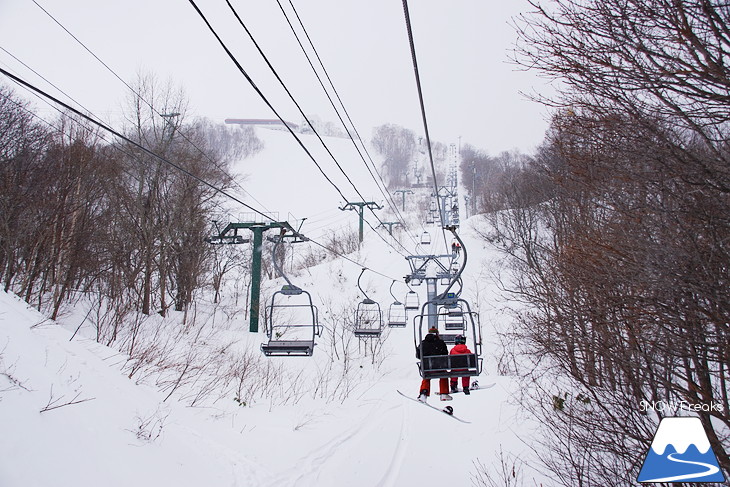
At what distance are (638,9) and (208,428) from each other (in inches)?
358

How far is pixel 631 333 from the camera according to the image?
260 inches

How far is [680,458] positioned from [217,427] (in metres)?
7.65

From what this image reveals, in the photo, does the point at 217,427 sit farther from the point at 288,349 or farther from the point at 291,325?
the point at 291,325

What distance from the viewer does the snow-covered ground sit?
197 inches

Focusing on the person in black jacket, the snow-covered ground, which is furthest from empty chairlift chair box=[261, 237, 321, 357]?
the person in black jacket

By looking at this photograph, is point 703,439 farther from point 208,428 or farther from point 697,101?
point 208,428

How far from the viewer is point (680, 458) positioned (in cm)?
499

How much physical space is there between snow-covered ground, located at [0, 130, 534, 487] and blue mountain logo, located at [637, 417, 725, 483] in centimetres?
467

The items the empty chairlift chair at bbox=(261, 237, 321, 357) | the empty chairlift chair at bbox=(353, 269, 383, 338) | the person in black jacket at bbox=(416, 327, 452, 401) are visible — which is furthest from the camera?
the empty chairlift chair at bbox=(353, 269, 383, 338)

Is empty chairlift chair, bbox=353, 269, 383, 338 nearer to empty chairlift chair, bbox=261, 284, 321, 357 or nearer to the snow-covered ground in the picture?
empty chairlift chair, bbox=261, 284, 321, 357

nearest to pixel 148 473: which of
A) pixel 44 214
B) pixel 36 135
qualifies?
pixel 44 214

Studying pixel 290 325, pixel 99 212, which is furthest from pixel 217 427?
pixel 99 212

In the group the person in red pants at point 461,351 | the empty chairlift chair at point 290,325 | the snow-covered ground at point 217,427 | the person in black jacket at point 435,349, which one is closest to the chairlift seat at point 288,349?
the empty chairlift chair at point 290,325

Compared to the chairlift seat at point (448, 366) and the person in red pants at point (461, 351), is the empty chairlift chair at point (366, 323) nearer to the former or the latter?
the person in red pants at point (461, 351)
